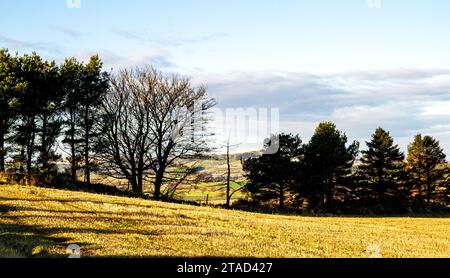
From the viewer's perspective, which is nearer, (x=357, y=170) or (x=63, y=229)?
(x=63, y=229)

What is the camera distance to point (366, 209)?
60.1 metres

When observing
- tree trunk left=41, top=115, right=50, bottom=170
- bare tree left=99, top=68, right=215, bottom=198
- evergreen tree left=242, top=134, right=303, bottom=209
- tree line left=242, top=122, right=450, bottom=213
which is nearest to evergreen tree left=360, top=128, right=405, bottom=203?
tree line left=242, top=122, right=450, bottom=213

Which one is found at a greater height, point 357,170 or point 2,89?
point 2,89

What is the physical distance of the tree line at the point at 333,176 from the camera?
2378 inches

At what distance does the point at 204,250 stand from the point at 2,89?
109 ft

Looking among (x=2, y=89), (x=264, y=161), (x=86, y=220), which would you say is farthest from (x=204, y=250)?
(x=264, y=161)

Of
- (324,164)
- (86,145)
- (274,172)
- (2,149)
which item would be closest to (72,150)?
Result: (86,145)

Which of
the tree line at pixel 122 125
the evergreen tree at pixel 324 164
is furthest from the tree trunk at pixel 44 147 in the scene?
the evergreen tree at pixel 324 164

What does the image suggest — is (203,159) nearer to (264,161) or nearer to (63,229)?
(264,161)

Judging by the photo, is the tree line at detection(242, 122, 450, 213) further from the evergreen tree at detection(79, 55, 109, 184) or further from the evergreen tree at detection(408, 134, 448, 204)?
the evergreen tree at detection(79, 55, 109, 184)

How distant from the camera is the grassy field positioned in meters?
15.1

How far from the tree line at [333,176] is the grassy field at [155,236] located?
32688mm

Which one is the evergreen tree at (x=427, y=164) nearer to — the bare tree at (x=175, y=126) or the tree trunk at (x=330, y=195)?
the tree trunk at (x=330, y=195)

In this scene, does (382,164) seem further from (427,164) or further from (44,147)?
(44,147)
